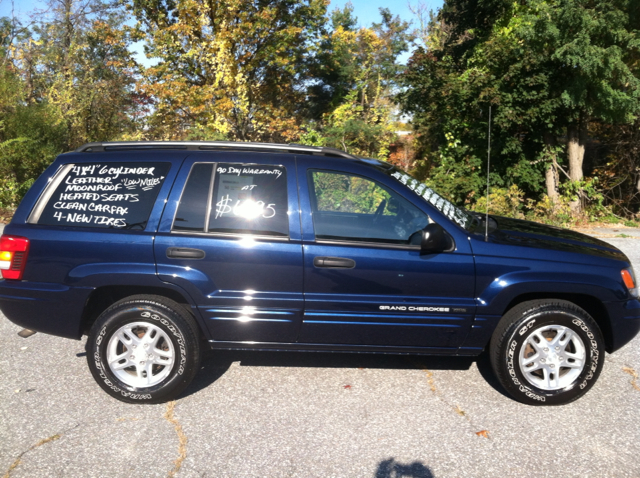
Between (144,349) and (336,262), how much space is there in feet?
5.03

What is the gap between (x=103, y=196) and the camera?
397 centimetres

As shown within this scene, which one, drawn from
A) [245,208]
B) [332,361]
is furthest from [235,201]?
[332,361]

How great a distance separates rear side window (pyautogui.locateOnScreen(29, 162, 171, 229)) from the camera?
3920mm

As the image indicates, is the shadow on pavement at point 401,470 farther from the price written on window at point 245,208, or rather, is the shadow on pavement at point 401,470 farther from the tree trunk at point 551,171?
the tree trunk at point 551,171

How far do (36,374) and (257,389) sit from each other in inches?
72.8

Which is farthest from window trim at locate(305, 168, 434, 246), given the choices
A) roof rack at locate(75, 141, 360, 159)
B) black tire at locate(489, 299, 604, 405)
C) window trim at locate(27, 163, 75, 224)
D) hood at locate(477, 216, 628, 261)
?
window trim at locate(27, 163, 75, 224)

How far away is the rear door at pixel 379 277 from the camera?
3.79 m

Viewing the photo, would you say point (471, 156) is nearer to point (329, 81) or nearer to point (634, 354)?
point (634, 354)

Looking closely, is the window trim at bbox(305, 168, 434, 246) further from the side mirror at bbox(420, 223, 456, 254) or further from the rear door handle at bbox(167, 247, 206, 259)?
the rear door handle at bbox(167, 247, 206, 259)

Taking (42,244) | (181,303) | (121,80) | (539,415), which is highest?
(121,80)

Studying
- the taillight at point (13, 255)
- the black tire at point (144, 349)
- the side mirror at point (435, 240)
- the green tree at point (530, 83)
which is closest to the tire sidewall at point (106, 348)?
the black tire at point (144, 349)

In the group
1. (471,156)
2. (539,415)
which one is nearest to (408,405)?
(539,415)

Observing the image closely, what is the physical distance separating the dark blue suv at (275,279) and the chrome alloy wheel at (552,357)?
0.01 meters

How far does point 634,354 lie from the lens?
492cm
